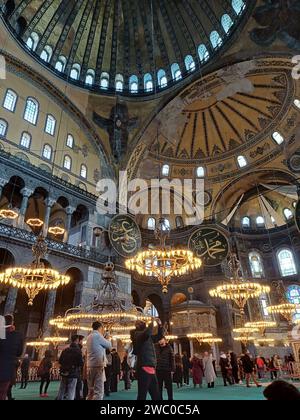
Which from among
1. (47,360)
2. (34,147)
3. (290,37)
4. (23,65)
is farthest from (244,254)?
(23,65)

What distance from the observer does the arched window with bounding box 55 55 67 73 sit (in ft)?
57.1

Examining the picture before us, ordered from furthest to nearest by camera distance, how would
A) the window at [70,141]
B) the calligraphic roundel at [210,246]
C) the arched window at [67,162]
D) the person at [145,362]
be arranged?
the window at [70,141] → the arched window at [67,162] → the calligraphic roundel at [210,246] → the person at [145,362]

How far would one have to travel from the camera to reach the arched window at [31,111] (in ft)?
49.7

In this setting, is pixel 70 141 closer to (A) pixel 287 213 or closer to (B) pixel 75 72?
(B) pixel 75 72

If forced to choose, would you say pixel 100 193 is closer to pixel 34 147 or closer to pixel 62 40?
pixel 34 147

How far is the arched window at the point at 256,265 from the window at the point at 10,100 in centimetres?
1937

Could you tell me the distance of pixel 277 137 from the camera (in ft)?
59.4

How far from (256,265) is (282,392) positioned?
72.7ft

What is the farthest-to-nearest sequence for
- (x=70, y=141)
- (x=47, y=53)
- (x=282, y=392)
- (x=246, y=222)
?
(x=246, y=222)
(x=70, y=141)
(x=47, y=53)
(x=282, y=392)

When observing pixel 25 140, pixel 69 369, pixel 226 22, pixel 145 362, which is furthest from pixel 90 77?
pixel 145 362

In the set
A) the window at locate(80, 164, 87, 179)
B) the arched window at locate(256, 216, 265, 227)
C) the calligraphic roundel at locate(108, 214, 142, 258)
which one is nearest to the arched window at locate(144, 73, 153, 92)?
the window at locate(80, 164, 87, 179)

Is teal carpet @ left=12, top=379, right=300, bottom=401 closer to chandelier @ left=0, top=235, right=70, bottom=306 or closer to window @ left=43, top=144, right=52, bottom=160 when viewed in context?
chandelier @ left=0, top=235, right=70, bottom=306

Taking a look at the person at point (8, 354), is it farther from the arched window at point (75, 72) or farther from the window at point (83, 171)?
the arched window at point (75, 72)

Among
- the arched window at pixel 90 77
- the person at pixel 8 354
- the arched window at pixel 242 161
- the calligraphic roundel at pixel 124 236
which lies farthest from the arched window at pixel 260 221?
the person at pixel 8 354
